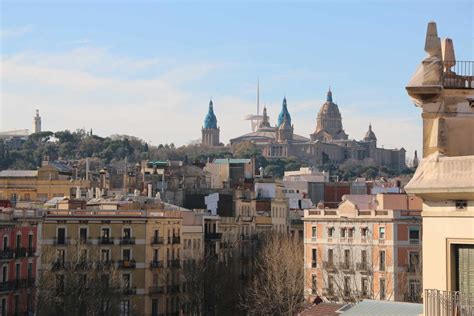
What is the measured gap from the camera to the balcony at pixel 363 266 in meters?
71.1

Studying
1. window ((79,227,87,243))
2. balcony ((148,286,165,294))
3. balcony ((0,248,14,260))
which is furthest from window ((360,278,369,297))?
balcony ((0,248,14,260))

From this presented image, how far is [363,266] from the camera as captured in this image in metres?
71.4

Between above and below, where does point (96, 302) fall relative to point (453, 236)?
below

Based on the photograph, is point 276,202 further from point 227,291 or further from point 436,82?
point 436,82

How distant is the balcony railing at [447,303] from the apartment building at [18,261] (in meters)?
46.6

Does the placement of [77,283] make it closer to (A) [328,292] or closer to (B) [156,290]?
(B) [156,290]

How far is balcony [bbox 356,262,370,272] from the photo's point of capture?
71.1 m

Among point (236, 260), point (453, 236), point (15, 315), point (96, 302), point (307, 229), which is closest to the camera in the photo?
point (453, 236)

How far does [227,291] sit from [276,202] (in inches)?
1428

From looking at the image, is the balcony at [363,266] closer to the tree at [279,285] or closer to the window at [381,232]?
the window at [381,232]

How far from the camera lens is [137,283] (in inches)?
2896

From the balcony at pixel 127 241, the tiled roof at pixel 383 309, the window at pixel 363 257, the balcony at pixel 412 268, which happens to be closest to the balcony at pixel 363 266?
the window at pixel 363 257


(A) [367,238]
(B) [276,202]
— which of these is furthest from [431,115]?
(B) [276,202]

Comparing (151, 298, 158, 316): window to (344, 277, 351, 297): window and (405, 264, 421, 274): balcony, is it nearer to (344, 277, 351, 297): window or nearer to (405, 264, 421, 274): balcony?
(344, 277, 351, 297): window
